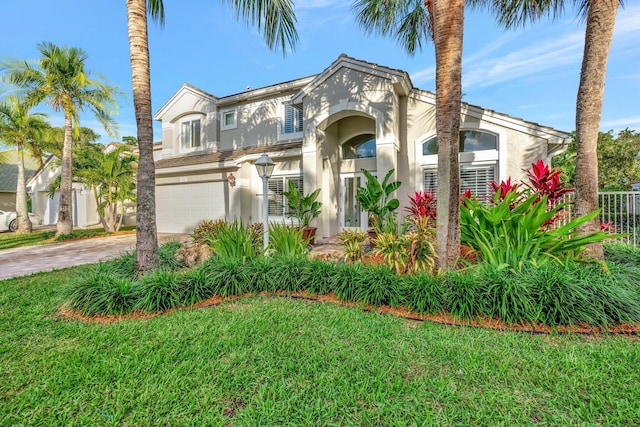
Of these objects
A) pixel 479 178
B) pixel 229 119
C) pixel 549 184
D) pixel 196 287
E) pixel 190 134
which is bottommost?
pixel 196 287

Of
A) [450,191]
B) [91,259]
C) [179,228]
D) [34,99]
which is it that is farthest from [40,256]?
[450,191]

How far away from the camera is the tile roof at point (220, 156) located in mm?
14117

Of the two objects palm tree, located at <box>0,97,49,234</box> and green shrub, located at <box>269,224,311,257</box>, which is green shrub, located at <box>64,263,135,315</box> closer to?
green shrub, located at <box>269,224,311,257</box>

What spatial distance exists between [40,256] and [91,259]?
2.74 metres

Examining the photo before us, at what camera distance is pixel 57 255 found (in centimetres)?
1101

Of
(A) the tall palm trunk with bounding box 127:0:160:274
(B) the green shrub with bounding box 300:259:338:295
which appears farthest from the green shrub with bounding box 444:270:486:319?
(A) the tall palm trunk with bounding box 127:0:160:274

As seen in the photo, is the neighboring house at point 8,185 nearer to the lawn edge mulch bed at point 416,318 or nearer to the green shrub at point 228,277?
the lawn edge mulch bed at point 416,318

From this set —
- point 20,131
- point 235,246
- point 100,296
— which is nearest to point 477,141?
point 235,246

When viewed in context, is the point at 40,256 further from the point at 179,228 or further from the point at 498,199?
the point at 498,199

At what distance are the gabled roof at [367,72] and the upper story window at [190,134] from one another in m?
9.14

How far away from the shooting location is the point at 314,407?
258cm

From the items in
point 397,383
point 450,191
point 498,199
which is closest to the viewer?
point 397,383

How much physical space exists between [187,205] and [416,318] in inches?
615

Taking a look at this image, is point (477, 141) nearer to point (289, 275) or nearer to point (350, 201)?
point (350, 201)
